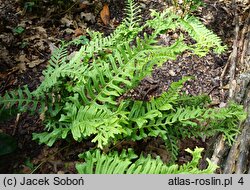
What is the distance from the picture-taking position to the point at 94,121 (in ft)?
8.82

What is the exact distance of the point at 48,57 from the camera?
3902 millimetres

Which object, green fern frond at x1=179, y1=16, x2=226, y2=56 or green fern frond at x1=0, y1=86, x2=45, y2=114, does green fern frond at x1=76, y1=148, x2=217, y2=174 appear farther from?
green fern frond at x1=179, y1=16, x2=226, y2=56

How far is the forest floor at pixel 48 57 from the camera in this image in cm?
321

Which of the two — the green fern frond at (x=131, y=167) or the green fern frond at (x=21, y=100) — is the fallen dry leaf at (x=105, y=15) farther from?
the green fern frond at (x=131, y=167)

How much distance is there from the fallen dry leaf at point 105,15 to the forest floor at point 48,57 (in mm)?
30

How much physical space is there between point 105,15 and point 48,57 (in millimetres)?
890

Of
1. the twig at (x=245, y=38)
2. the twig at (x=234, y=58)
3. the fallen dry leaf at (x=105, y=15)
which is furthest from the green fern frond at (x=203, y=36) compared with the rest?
the fallen dry leaf at (x=105, y=15)

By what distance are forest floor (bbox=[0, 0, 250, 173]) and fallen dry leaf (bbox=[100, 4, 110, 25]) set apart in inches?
1.2

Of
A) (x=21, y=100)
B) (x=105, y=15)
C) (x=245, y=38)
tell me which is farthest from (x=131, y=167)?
(x=245, y=38)

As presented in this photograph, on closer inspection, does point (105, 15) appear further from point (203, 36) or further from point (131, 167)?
point (131, 167)

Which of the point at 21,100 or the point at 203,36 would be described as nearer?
the point at 21,100

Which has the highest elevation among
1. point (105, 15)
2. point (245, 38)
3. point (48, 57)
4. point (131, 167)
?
point (105, 15)

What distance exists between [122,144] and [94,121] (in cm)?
61

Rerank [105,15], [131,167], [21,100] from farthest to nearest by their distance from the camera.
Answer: [105,15]
[21,100]
[131,167]
